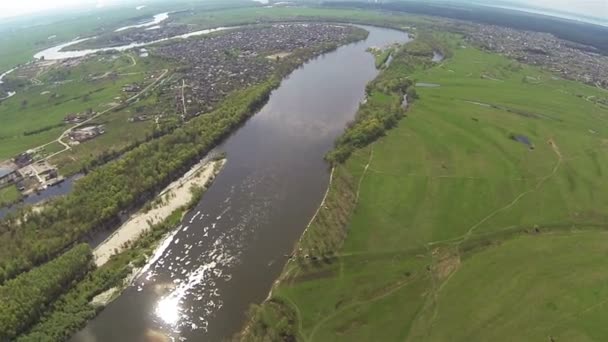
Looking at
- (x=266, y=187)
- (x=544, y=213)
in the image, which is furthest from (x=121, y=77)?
(x=544, y=213)

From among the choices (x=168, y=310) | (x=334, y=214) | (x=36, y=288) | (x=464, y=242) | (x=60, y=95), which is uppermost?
(x=60, y=95)

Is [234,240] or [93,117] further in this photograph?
[93,117]

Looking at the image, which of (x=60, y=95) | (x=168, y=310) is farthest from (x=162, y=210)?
(x=60, y=95)

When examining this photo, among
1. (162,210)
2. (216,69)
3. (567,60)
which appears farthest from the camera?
(567,60)

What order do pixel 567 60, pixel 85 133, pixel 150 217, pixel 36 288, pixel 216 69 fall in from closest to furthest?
pixel 36 288
pixel 150 217
pixel 85 133
pixel 216 69
pixel 567 60

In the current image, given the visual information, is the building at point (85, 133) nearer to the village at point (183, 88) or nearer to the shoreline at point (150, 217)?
the village at point (183, 88)

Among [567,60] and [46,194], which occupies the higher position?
[567,60]

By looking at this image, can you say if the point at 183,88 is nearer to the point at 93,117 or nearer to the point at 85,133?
the point at 93,117

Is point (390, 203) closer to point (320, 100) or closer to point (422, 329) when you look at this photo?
point (422, 329)
